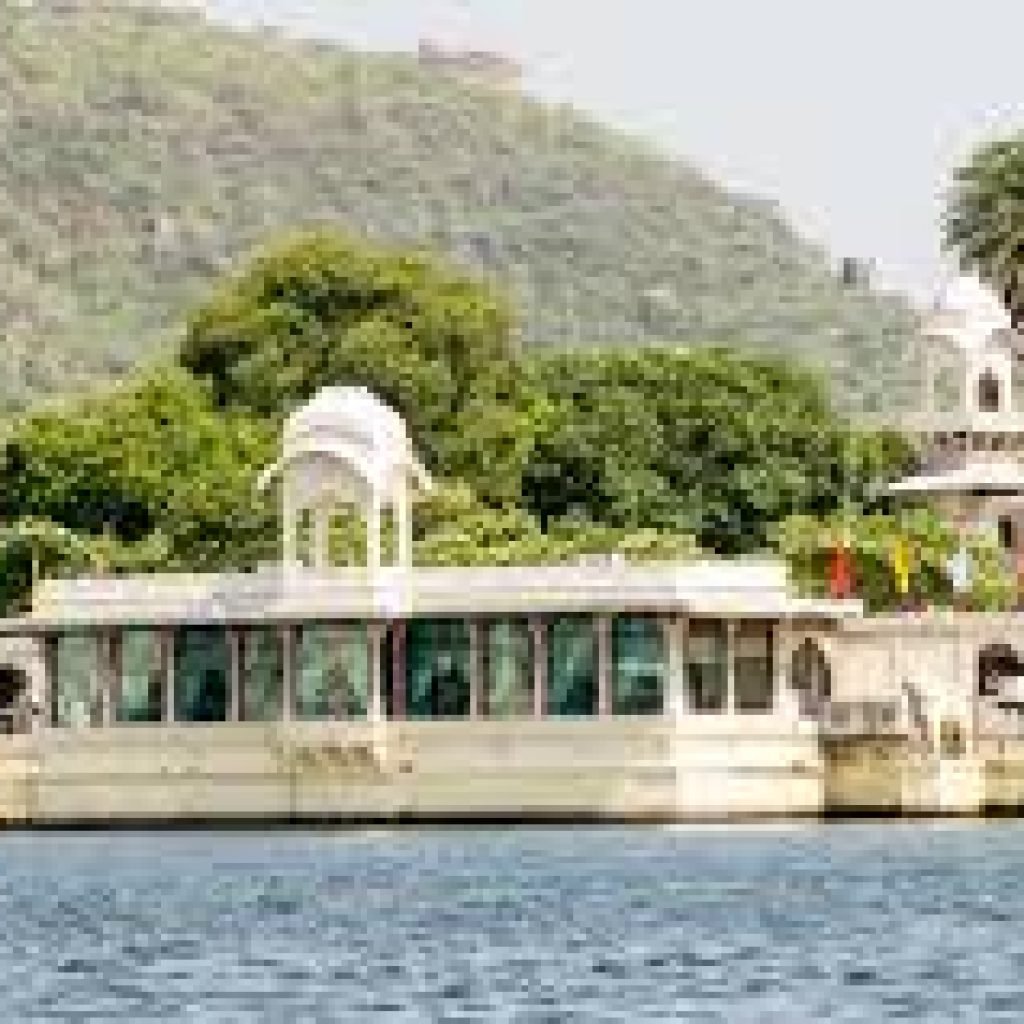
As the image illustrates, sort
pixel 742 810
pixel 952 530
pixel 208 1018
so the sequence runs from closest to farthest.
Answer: pixel 208 1018 → pixel 742 810 → pixel 952 530

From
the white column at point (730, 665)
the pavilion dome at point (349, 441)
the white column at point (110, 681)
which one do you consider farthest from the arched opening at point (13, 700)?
the white column at point (730, 665)

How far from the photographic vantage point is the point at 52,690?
154 m

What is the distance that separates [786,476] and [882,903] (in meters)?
79.2

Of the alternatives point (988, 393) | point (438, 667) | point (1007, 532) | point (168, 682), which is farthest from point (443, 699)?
point (988, 393)

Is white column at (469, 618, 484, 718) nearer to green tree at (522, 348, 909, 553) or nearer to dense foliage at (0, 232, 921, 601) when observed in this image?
dense foliage at (0, 232, 921, 601)

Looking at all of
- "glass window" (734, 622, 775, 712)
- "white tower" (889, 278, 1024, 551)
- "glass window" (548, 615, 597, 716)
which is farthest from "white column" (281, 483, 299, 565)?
"white tower" (889, 278, 1024, 551)

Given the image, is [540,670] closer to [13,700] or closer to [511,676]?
[511,676]

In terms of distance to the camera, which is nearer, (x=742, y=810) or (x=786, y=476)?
(x=742, y=810)

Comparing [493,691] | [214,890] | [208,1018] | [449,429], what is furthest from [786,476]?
[208,1018]

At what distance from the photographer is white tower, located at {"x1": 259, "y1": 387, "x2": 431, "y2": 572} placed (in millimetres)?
148125

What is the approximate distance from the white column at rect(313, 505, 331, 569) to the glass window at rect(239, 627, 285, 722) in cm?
231

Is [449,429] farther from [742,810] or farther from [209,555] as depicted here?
[742,810]

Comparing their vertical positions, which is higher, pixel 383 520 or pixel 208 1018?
pixel 383 520

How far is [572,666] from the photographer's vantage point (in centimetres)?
14725
